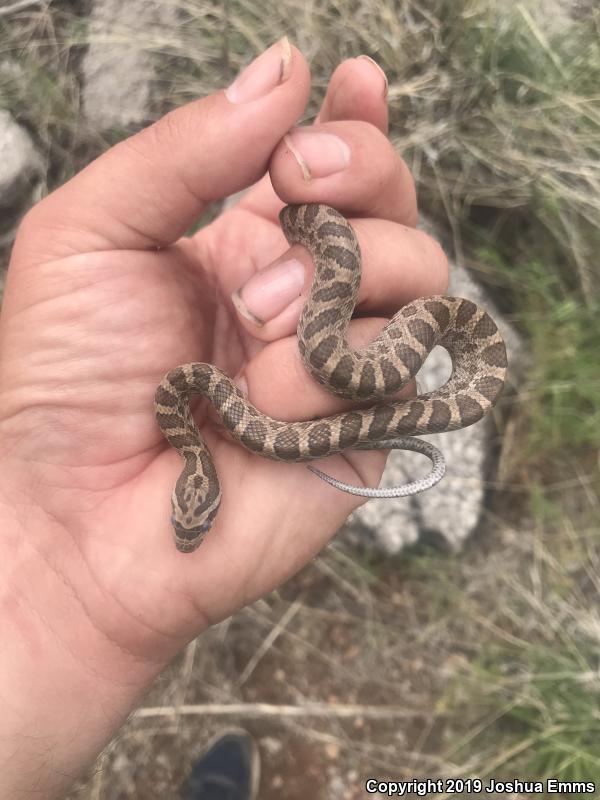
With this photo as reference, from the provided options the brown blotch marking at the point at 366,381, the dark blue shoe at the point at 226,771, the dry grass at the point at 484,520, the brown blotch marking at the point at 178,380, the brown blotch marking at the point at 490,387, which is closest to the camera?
the brown blotch marking at the point at 366,381

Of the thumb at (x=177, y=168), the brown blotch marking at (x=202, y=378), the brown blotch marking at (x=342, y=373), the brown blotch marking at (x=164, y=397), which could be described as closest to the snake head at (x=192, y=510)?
the brown blotch marking at (x=164, y=397)

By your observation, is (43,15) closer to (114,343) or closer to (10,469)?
(114,343)

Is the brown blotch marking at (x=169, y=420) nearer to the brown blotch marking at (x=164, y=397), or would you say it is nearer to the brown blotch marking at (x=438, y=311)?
the brown blotch marking at (x=164, y=397)

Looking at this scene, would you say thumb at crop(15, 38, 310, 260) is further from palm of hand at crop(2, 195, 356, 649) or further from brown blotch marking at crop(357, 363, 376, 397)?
brown blotch marking at crop(357, 363, 376, 397)

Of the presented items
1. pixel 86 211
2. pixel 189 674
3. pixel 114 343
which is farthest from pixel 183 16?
pixel 189 674

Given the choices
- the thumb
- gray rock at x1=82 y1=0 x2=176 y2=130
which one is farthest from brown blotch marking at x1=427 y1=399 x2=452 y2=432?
gray rock at x1=82 y1=0 x2=176 y2=130

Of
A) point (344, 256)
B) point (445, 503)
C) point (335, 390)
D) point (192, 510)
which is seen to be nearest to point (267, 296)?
point (344, 256)
